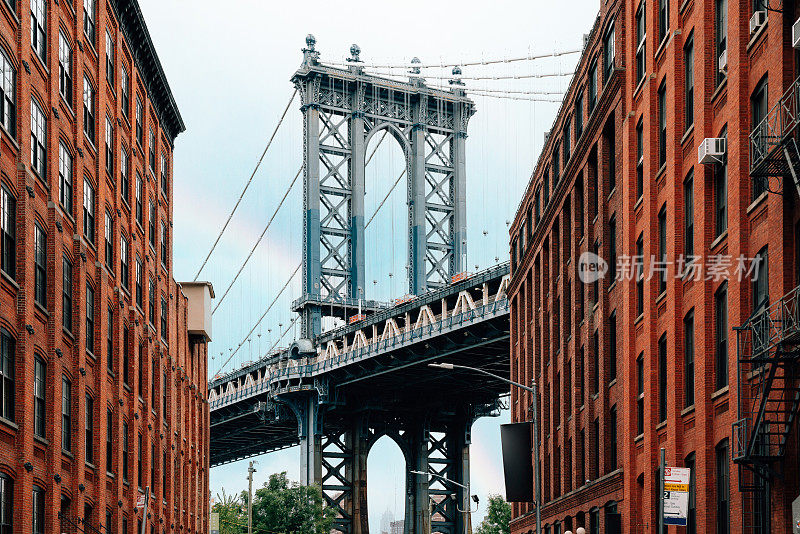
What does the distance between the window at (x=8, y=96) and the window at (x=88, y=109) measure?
10.2 metres

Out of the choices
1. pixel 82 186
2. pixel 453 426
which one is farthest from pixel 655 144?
pixel 453 426

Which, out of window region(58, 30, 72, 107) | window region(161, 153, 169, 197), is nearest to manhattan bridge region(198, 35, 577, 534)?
window region(161, 153, 169, 197)

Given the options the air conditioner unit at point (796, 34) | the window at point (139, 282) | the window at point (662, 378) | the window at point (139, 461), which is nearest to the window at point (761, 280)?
the air conditioner unit at point (796, 34)

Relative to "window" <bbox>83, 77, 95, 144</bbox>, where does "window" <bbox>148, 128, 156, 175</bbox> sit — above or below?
above

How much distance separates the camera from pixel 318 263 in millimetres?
120625

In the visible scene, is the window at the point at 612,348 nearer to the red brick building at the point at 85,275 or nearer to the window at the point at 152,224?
the red brick building at the point at 85,275

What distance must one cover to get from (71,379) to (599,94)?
1959cm

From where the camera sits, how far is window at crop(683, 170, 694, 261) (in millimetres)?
33625

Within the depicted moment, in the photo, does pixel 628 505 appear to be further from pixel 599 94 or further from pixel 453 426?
pixel 453 426

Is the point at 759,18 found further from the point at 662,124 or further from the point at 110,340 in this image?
the point at 110,340

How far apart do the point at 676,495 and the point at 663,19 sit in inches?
617

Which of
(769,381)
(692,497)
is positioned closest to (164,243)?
(692,497)

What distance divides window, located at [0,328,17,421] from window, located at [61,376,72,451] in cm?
529

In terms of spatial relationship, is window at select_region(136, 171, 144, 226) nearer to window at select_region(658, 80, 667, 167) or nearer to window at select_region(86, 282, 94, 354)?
window at select_region(86, 282, 94, 354)
